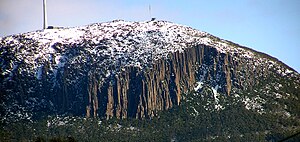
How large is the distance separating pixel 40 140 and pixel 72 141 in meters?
10.3

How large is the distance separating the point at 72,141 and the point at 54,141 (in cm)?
361

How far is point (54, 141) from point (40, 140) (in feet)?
24.5

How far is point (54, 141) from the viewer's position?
134 metres

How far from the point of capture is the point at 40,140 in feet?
460

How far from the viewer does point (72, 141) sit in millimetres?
132875
